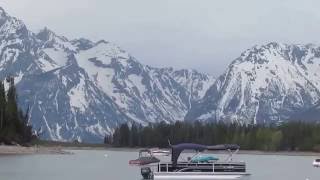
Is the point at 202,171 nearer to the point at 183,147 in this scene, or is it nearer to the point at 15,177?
the point at 183,147

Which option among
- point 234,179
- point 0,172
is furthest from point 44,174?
point 234,179

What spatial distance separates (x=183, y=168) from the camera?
314 feet

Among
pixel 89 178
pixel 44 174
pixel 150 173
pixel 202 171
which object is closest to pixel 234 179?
pixel 202 171

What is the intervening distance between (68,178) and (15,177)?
276 inches

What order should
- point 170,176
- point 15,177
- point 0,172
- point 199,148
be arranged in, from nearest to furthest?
point 170,176, point 199,148, point 15,177, point 0,172

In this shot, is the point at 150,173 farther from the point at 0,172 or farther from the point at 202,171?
the point at 0,172

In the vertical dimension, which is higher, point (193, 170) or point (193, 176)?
point (193, 170)

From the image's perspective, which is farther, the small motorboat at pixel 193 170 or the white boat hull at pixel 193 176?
the small motorboat at pixel 193 170

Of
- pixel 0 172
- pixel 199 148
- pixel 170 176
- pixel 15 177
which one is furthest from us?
pixel 0 172

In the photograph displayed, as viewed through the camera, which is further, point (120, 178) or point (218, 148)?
point (120, 178)

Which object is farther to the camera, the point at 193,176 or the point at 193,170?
the point at 193,170

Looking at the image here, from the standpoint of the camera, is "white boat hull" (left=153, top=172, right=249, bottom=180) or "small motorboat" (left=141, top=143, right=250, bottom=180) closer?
"white boat hull" (left=153, top=172, right=249, bottom=180)

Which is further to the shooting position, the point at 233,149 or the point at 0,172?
the point at 0,172

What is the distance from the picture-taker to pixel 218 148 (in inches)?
4072
